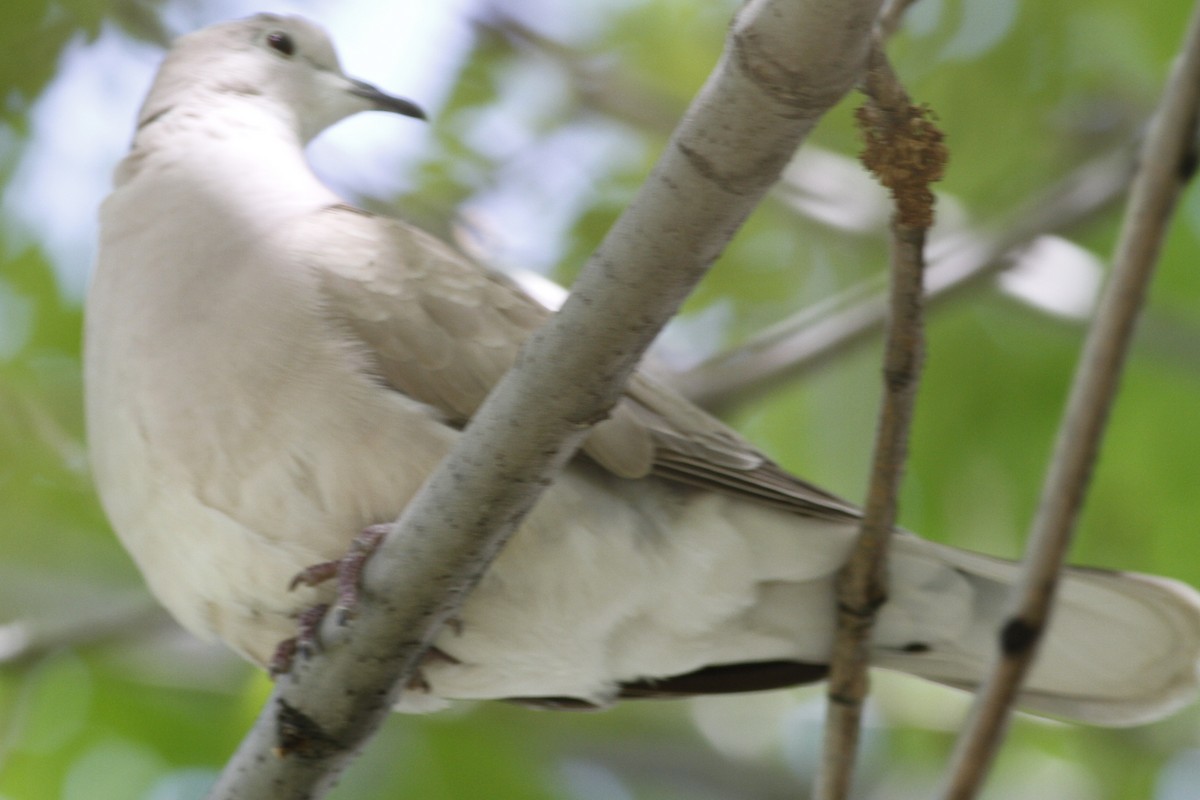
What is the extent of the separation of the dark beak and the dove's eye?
15 cm

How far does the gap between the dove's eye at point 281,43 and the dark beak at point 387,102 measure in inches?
6.1

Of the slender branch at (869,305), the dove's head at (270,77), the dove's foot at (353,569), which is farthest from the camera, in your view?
the slender branch at (869,305)

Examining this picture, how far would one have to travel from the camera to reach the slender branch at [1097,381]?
5.29 ft

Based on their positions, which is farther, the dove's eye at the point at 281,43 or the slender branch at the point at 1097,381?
the dove's eye at the point at 281,43

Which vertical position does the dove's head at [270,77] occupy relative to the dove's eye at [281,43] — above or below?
below

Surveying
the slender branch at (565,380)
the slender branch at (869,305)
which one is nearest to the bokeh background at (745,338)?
the slender branch at (869,305)

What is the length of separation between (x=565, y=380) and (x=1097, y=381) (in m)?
0.60

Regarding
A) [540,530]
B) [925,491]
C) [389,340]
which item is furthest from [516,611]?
[925,491]

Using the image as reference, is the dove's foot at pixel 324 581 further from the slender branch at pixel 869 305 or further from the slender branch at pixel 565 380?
the slender branch at pixel 869 305

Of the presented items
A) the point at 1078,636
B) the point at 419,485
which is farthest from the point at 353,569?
the point at 1078,636

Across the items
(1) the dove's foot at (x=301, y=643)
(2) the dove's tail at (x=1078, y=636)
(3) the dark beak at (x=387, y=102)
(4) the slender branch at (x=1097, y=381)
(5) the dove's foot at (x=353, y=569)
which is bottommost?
(1) the dove's foot at (x=301, y=643)

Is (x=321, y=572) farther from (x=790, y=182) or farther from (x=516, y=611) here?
(x=790, y=182)

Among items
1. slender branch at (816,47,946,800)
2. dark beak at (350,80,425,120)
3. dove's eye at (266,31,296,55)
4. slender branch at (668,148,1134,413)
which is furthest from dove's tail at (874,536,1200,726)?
dove's eye at (266,31,296,55)

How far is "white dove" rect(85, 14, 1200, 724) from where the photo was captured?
231 centimetres
